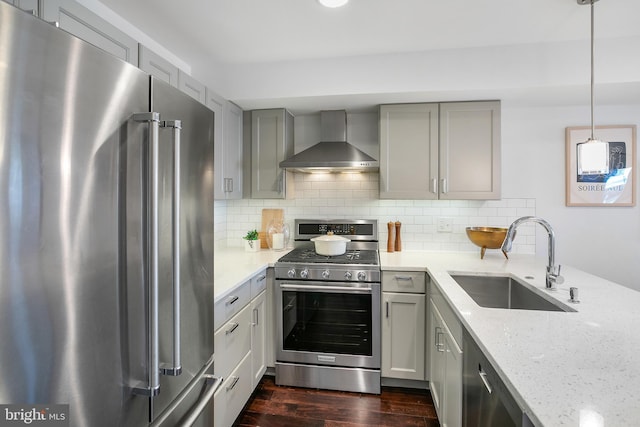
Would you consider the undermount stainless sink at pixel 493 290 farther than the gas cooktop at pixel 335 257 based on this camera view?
No

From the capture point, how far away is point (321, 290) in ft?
7.61

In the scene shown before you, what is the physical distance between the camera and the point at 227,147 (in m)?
2.58

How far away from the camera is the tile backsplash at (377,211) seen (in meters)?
2.77

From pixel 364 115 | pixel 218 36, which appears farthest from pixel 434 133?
pixel 218 36

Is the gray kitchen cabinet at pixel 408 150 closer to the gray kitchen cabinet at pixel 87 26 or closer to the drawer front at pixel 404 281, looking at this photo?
the drawer front at pixel 404 281

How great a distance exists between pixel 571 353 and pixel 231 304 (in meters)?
1.52

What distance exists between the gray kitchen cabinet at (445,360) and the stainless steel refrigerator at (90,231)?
1.15 metres

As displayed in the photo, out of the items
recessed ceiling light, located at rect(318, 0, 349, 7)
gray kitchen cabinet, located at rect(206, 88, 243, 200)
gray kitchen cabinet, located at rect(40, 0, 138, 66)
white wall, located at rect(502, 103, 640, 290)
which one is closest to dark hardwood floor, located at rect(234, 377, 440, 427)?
gray kitchen cabinet, located at rect(206, 88, 243, 200)

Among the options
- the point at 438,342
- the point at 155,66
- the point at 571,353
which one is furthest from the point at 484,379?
the point at 155,66

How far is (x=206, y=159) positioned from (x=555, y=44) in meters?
2.47

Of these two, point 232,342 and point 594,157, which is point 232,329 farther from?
point 594,157

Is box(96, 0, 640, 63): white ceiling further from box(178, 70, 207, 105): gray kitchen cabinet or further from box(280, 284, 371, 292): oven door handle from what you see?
box(280, 284, 371, 292): oven door handle

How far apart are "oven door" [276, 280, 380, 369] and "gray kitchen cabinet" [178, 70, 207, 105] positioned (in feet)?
4.68

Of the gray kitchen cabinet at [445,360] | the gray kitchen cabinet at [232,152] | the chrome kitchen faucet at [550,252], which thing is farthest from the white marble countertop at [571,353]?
the gray kitchen cabinet at [232,152]
